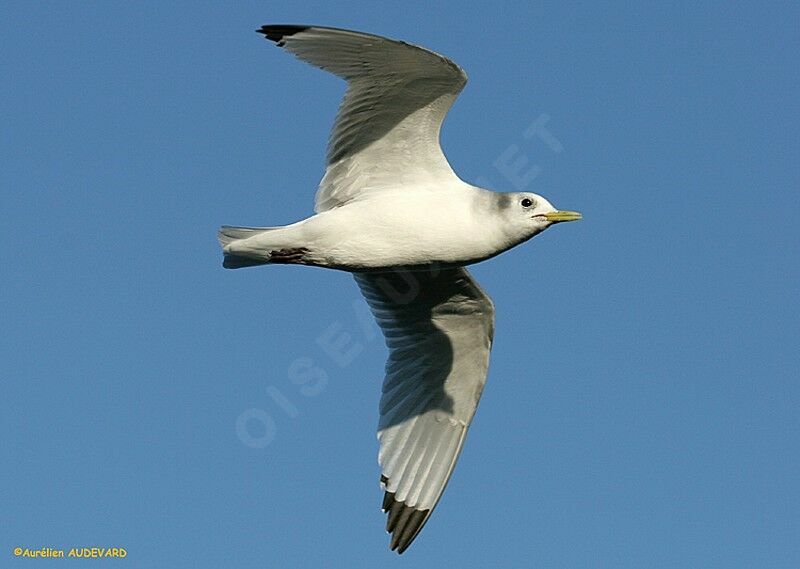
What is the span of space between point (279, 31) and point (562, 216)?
2.58 m

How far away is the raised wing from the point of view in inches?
360

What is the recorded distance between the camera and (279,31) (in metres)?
9.09

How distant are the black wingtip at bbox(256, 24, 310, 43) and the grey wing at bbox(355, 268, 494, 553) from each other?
296 cm

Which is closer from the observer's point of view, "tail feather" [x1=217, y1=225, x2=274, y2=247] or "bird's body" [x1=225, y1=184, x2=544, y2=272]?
"bird's body" [x1=225, y1=184, x2=544, y2=272]

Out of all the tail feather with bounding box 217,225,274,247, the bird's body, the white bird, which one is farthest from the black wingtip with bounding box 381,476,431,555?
the tail feather with bounding box 217,225,274,247

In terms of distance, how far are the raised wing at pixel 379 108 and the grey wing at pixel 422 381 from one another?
1.56 m

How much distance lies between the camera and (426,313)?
11.6m

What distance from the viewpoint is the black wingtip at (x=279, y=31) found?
29.8 ft

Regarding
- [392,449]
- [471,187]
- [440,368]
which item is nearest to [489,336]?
[440,368]

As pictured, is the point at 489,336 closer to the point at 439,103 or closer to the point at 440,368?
the point at 440,368

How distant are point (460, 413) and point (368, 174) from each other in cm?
276

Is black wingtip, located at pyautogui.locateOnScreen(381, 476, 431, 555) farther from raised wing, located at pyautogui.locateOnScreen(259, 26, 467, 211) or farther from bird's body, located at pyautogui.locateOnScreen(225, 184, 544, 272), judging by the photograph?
raised wing, located at pyautogui.locateOnScreen(259, 26, 467, 211)

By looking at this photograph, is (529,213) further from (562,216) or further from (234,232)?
(234,232)

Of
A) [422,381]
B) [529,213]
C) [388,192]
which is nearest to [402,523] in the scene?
[422,381]
